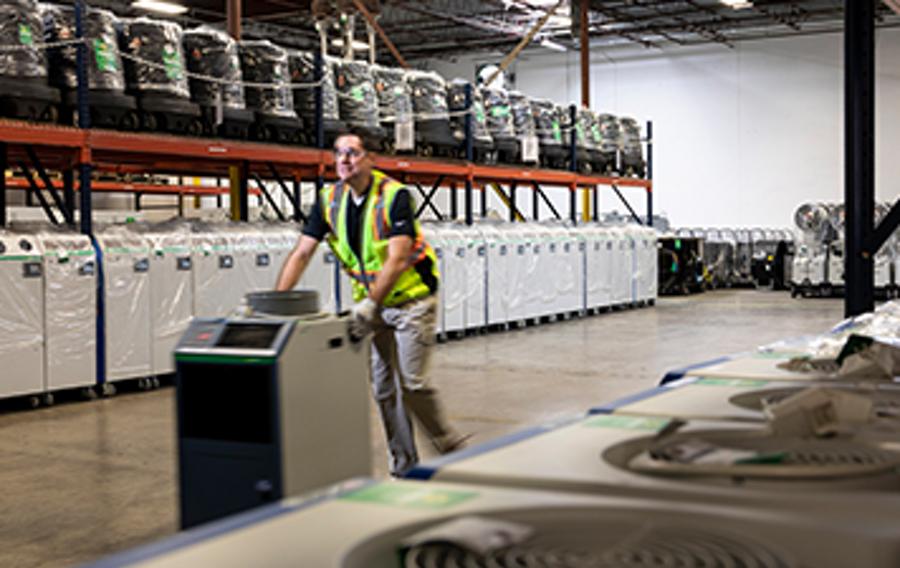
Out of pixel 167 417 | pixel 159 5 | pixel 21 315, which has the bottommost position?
pixel 167 417

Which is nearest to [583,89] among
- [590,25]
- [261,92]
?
[590,25]

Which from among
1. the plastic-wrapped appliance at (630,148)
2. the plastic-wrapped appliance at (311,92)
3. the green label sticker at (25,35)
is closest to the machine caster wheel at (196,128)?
the plastic-wrapped appliance at (311,92)

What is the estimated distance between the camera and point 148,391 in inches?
376

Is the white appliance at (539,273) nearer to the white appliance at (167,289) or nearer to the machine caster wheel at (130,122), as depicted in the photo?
the white appliance at (167,289)

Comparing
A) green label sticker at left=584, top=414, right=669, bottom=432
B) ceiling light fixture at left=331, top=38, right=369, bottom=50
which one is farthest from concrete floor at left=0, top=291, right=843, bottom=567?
ceiling light fixture at left=331, top=38, right=369, bottom=50

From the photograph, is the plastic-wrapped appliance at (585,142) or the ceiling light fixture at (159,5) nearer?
the plastic-wrapped appliance at (585,142)

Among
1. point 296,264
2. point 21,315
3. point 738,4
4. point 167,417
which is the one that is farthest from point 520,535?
point 738,4

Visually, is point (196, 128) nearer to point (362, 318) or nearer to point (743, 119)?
point (362, 318)

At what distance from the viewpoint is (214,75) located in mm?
10438

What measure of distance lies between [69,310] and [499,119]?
7.61 metres

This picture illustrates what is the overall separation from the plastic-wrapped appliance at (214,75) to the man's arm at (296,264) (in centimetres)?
544

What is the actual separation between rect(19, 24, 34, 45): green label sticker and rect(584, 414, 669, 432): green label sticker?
774 centimetres

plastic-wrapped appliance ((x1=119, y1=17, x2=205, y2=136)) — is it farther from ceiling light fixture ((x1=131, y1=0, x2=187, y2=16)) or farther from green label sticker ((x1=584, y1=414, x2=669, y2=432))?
ceiling light fixture ((x1=131, y1=0, x2=187, y2=16))

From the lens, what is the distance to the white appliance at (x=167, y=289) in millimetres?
9570
